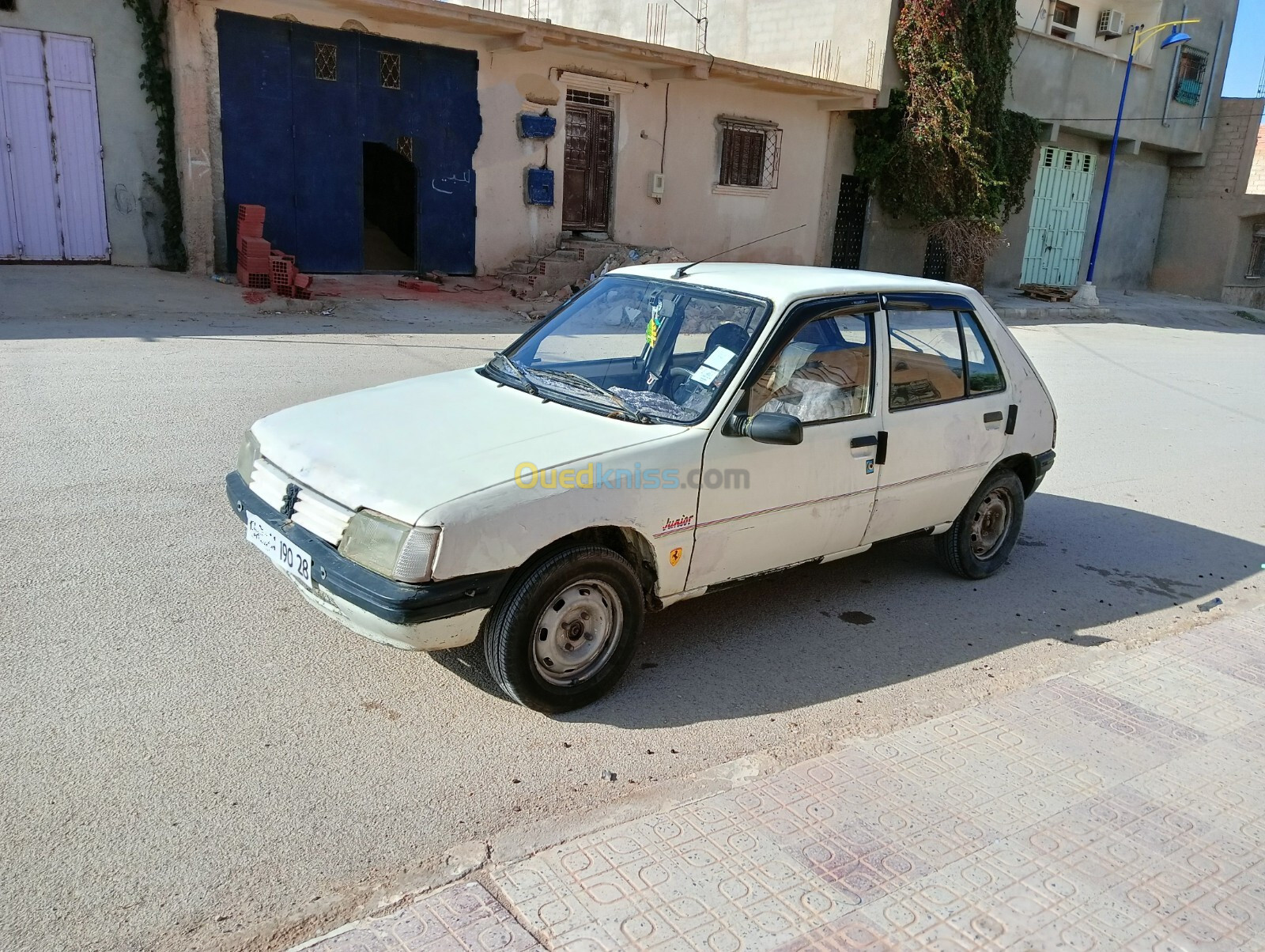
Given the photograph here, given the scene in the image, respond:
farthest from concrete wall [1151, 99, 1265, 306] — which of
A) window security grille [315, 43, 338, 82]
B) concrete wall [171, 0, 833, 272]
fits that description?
window security grille [315, 43, 338, 82]

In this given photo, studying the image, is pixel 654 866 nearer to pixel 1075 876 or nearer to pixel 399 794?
pixel 399 794

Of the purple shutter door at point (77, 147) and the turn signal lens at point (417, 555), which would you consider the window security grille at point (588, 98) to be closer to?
the purple shutter door at point (77, 147)

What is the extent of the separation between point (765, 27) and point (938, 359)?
67.0 feet

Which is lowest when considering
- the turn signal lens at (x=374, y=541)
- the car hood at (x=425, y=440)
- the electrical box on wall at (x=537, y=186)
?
the turn signal lens at (x=374, y=541)

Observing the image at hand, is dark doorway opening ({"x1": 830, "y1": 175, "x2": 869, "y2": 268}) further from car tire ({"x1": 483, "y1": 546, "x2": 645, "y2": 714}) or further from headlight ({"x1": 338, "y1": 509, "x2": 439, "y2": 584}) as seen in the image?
headlight ({"x1": 338, "y1": 509, "x2": 439, "y2": 584})

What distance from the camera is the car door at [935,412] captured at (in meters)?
4.71

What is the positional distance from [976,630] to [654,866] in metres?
2.67

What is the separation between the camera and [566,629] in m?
3.73

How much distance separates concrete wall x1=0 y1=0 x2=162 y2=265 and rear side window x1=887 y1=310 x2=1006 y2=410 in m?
12.5

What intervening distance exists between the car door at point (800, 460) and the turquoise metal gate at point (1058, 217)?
2348 centimetres

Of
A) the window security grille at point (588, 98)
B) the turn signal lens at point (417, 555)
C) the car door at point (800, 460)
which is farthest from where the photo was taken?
the window security grille at point (588, 98)

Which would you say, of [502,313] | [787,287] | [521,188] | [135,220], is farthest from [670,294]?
[521,188]

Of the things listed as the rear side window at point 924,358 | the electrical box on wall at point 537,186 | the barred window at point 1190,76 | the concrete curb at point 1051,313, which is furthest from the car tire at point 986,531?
the barred window at point 1190,76

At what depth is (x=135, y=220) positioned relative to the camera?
13805mm
